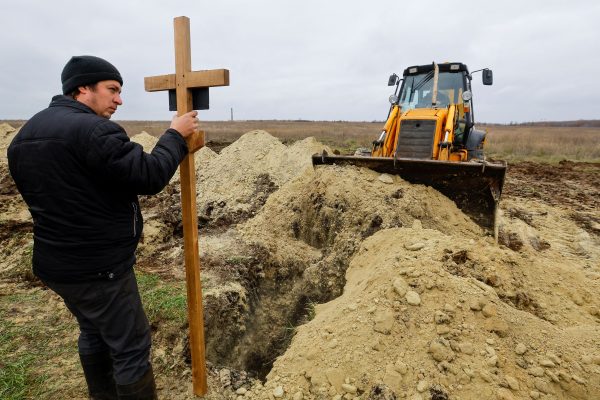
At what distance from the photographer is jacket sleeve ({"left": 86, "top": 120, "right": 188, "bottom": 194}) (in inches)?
Answer: 69.8

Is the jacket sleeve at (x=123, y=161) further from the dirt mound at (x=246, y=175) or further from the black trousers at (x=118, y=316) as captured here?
the dirt mound at (x=246, y=175)

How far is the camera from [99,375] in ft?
7.85

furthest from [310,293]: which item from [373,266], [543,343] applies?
[543,343]

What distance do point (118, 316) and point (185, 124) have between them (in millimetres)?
1116

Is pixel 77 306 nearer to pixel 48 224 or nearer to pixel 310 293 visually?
pixel 48 224

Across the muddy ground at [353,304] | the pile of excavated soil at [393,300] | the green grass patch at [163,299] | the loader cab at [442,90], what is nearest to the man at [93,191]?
the muddy ground at [353,304]

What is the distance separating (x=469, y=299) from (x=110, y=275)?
244 cm

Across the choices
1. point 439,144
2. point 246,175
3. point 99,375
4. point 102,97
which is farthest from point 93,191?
point 246,175

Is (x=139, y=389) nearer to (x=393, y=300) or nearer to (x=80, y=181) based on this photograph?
(x=80, y=181)

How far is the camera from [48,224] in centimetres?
191

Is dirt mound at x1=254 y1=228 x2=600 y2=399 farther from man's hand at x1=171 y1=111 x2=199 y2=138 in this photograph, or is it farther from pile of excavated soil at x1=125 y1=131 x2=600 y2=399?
man's hand at x1=171 y1=111 x2=199 y2=138

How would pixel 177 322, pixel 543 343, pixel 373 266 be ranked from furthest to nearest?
pixel 373 266 → pixel 177 322 → pixel 543 343

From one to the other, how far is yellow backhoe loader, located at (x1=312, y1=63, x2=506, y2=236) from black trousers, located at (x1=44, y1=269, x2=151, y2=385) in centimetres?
432

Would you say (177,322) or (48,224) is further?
(177,322)
